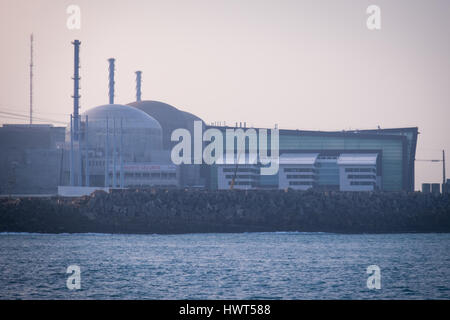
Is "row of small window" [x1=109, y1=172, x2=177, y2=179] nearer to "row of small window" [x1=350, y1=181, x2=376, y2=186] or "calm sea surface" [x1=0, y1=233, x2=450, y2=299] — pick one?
"row of small window" [x1=350, y1=181, x2=376, y2=186]

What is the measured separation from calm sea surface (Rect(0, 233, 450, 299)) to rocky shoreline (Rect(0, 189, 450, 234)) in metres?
3.92

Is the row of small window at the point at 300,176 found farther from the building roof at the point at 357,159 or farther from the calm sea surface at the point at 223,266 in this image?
the calm sea surface at the point at 223,266

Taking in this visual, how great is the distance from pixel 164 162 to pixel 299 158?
23.9m

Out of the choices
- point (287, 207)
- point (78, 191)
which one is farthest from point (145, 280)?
point (78, 191)

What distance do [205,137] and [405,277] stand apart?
94.2 meters

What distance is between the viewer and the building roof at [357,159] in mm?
139500

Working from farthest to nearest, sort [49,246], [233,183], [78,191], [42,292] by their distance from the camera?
[233,183] < [78,191] < [49,246] < [42,292]

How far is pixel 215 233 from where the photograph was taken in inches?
3720

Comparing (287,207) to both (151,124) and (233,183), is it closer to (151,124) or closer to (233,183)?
(233,183)

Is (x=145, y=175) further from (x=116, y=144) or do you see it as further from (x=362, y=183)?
(x=362, y=183)

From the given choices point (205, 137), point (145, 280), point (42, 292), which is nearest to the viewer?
point (42, 292)

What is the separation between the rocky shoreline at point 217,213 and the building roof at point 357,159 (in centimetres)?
3325

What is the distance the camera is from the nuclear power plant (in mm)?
136625

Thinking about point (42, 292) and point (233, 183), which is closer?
point (42, 292)
